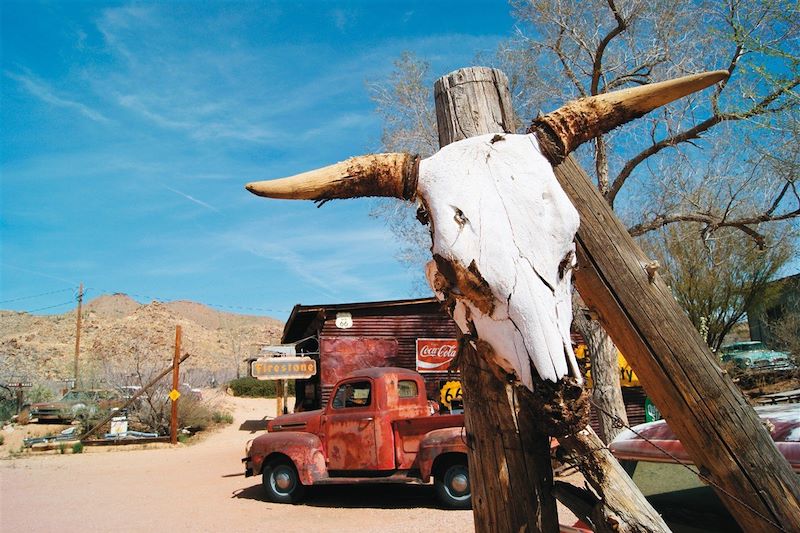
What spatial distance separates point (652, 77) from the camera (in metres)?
13.3

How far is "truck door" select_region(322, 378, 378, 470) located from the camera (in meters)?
10.3

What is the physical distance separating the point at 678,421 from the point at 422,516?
8327 millimetres

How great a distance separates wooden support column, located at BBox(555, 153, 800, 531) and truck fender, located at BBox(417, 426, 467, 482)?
781cm

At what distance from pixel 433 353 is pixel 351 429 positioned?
23.6ft

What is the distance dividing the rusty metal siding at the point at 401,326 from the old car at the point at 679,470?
1413 centimetres

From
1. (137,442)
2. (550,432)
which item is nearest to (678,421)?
(550,432)

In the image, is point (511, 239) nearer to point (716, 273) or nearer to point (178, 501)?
point (178, 501)

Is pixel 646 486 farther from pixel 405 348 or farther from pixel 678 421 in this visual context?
pixel 405 348

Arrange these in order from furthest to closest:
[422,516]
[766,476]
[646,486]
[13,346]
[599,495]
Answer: [13,346] → [422,516] → [646,486] → [766,476] → [599,495]

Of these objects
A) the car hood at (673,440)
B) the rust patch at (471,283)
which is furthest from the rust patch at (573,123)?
the car hood at (673,440)

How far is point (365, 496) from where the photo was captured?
1180 centimetres

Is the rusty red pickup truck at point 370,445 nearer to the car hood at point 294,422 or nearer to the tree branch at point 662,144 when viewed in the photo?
the car hood at point 294,422

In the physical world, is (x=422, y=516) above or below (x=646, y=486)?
below

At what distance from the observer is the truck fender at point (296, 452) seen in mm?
10672
